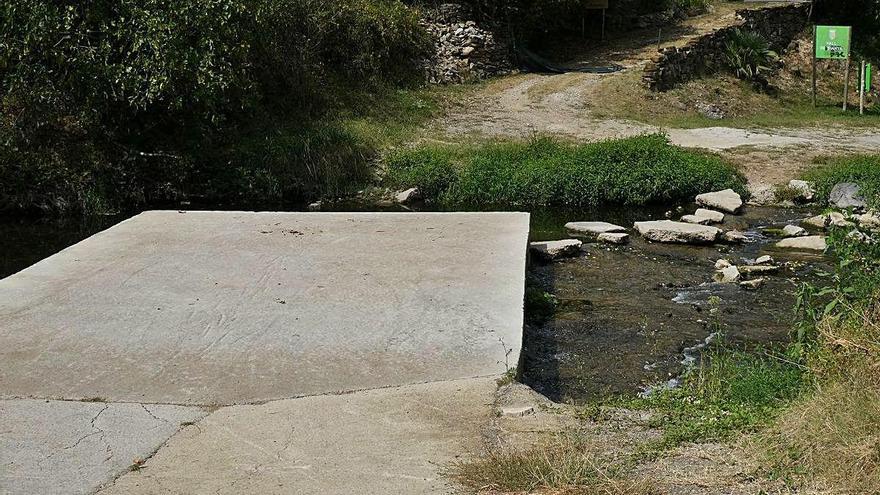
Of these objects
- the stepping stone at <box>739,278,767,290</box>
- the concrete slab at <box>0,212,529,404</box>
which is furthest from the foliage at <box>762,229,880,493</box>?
the stepping stone at <box>739,278,767,290</box>

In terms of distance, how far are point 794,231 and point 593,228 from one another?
8.12 ft

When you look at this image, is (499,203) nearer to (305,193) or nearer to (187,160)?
(305,193)

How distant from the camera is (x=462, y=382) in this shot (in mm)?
6902

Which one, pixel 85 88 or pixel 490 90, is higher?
pixel 85 88

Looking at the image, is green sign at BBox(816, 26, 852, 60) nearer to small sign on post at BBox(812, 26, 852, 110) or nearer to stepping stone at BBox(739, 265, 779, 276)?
small sign on post at BBox(812, 26, 852, 110)

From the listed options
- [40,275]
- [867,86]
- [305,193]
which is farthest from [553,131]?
[40,275]

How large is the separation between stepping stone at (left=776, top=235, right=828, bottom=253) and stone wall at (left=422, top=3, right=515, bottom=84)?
422 inches

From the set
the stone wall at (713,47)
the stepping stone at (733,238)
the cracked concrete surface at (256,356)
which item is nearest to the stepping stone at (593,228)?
the stepping stone at (733,238)

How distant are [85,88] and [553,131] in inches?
302

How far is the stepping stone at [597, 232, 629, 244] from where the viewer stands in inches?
520

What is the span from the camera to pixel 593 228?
13.7 meters

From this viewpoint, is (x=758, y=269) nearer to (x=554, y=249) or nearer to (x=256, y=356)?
(x=554, y=249)

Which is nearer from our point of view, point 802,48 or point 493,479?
point 493,479

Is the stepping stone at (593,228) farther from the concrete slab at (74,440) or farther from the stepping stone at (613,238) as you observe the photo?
the concrete slab at (74,440)
